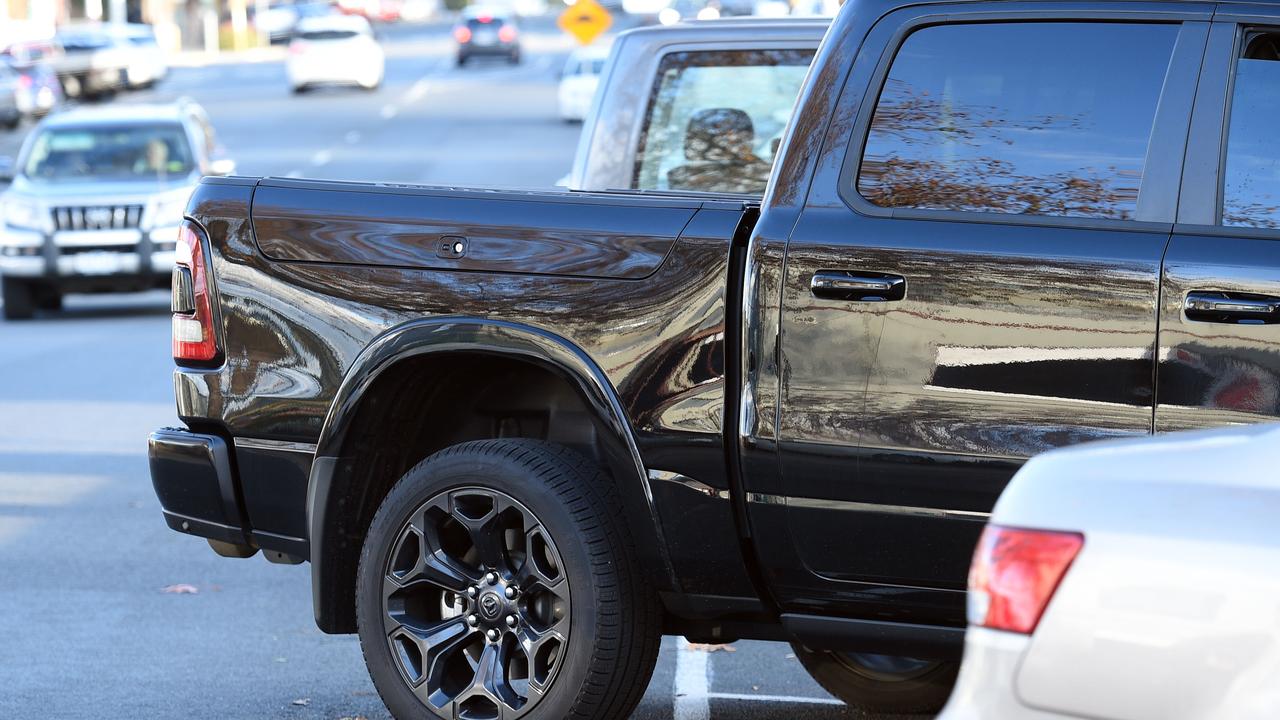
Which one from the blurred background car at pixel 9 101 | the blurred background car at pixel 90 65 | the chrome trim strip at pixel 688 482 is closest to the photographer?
the chrome trim strip at pixel 688 482

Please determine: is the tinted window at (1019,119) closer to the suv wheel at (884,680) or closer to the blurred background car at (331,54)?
the suv wheel at (884,680)

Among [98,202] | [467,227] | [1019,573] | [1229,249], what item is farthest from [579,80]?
[1019,573]

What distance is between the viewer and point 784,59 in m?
7.73

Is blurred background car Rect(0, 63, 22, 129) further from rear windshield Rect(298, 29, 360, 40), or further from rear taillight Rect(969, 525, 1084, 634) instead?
rear taillight Rect(969, 525, 1084, 634)

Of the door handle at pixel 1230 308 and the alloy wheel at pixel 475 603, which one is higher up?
the door handle at pixel 1230 308

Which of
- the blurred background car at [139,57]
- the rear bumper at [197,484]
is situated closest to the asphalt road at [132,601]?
the rear bumper at [197,484]

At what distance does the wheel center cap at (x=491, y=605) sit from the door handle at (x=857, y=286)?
3.88ft

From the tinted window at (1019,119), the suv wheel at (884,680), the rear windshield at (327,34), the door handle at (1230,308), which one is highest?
the tinted window at (1019,119)

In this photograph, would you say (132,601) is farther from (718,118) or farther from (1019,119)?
(1019,119)

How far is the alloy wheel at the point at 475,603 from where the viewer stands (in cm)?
483

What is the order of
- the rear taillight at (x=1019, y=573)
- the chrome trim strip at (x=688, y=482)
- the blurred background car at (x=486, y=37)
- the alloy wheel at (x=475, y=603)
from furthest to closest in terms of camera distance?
the blurred background car at (x=486, y=37) < the alloy wheel at (x=475, y=603) < the chrome trim strip at (x=688, y=482) < the rear taillight at (x=1019, y=573)

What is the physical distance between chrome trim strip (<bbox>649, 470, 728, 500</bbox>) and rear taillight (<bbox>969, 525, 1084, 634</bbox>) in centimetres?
155

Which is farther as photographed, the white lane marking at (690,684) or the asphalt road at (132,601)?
the asphalt road at (132,601)

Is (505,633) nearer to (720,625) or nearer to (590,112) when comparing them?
(720,625)
